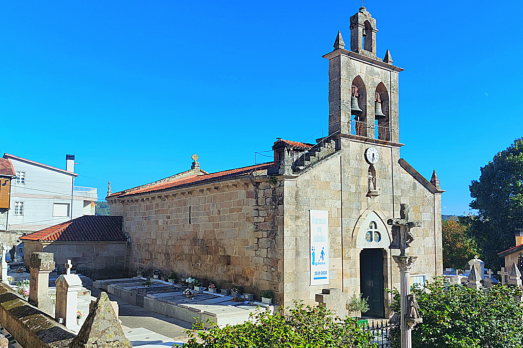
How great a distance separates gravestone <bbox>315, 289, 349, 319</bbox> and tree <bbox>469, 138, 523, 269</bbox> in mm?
19920

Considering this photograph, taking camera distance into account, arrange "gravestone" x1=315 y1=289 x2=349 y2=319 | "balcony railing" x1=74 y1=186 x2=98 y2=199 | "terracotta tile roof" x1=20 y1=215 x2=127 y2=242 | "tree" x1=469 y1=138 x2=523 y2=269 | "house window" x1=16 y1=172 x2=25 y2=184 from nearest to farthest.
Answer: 1. "gravestone" x1=315 y1=289 x2=349 y2=319
2. "terracotta tile roof" x1=20 y1=215 x2=127 y2=242
3. "tree" x1=469 y1=138 x2=523 y2=269
4. "house window" x1=16 y1=172 x2=25 y2=184
5. "balcony railing" x1=74 y1=186 x2=98 y2=199

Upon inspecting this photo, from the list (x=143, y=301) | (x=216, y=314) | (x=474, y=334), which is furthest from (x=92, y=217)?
(x=474, y=334)

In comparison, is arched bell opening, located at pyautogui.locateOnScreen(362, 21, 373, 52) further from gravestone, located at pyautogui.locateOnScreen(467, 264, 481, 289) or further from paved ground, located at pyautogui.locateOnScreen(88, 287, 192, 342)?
paved ground, located at pyautogui.locateOnScreen(88, 287, 192, 342)

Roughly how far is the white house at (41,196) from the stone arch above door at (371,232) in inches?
1360

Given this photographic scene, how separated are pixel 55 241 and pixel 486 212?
29.8 m

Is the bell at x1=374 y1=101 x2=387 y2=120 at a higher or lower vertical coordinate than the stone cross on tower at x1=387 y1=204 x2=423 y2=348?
higher

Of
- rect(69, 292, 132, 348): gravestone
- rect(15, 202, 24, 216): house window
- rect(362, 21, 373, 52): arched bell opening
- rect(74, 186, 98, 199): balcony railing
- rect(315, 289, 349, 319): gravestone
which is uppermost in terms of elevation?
rect(362, 21, 373, 52): arched bell opening

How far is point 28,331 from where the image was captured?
7422 millimetres

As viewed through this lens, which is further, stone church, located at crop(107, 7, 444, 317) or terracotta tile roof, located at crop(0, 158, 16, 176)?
terracotta tile roof, located at crop(0, 158, 16, 176)

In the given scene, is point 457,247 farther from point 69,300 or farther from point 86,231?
point 69,300

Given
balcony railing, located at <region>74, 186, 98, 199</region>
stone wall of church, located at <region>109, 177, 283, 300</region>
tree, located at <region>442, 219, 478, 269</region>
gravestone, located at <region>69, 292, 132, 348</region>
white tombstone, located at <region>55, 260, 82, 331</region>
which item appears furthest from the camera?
balcony railing, located at <region>74, 186, 98, 199</region>

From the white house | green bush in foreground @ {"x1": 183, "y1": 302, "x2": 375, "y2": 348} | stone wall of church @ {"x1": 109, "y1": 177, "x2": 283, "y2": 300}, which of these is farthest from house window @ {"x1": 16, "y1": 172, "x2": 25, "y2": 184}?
green bush in foreground @ {"x1": 183, "y1": 302, "x2": 375, "y2": 348}

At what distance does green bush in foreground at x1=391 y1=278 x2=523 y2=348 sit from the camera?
9383 millimetres

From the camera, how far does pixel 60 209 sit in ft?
141
